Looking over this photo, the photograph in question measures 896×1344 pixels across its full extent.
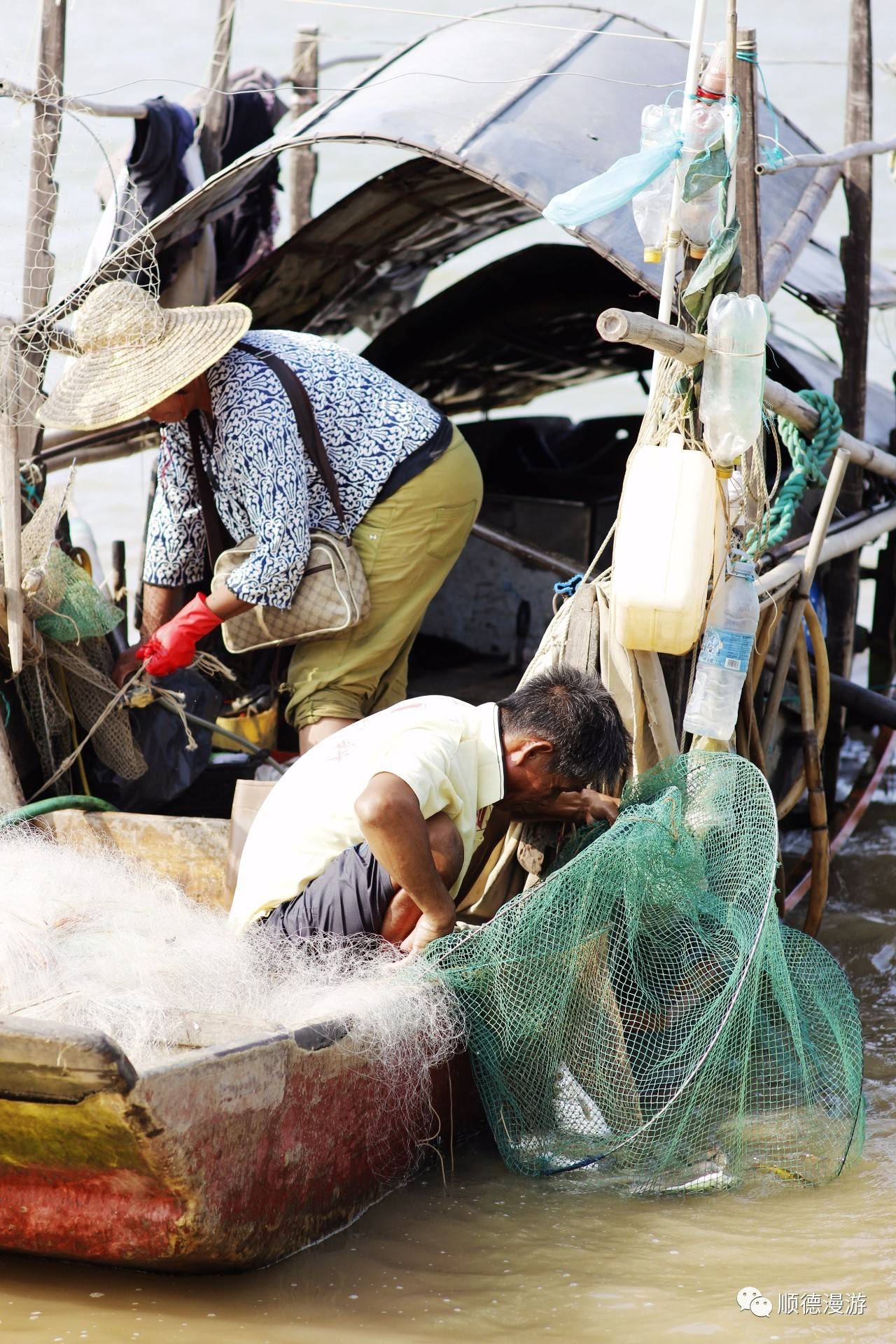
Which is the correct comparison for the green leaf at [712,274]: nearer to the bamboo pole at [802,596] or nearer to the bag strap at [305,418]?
the bamboo pole at [802,596]

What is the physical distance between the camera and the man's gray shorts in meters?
3.29

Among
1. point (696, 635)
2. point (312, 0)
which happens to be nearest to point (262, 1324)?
point (696, 635)

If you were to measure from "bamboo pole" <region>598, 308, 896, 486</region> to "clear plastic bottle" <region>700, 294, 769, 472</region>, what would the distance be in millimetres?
49

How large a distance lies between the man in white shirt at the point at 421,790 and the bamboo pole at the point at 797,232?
2.06 meters

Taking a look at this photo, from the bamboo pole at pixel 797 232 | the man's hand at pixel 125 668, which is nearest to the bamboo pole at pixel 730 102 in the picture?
the bamboo pole at pixel 797 232

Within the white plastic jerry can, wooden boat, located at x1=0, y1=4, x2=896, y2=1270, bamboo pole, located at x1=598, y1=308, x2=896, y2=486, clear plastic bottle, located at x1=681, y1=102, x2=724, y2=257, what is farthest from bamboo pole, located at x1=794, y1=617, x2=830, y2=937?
clear plastic bottle, located at x1=681, y1=102, x2=724, y2=257

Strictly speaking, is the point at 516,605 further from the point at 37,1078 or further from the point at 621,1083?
the point at 37,1078

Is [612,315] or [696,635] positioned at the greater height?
[612,315]

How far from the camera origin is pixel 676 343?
325 centimetres

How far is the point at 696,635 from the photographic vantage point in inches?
140

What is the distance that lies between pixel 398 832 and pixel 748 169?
7.64 feet

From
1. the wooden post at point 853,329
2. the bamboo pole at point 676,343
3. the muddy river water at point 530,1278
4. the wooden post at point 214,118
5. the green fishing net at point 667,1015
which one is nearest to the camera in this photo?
the muddy river water at point 530,1278

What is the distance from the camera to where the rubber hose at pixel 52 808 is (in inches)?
166

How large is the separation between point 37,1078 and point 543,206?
328cm
